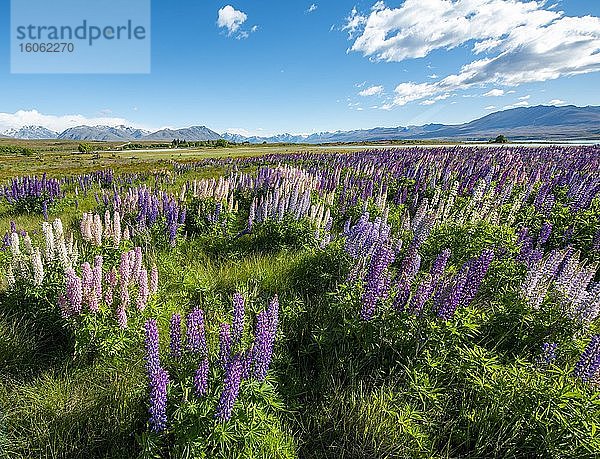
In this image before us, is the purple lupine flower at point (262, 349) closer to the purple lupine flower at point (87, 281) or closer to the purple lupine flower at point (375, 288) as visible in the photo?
the purple lupine flower at point (375, 288)

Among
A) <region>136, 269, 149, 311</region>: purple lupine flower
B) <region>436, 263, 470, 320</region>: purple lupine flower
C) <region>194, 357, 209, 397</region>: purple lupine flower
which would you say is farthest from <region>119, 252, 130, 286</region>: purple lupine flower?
<region>436, 263, 470, 320</region>: purple lupine flower

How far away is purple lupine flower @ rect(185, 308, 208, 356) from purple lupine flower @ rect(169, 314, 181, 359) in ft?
0.25

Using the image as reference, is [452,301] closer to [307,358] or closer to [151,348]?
[307,358]

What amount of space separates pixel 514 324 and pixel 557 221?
485 centimetres

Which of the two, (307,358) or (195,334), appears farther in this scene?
(307,358)

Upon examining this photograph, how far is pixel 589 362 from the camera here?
10.2ft

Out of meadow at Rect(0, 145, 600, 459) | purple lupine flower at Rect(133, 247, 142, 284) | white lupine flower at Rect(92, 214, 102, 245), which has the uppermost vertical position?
white lupine flower at Rect(92, 214, 102, 245)

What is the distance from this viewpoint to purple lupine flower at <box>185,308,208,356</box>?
2.82m

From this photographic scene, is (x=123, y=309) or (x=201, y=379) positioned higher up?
(x=123, y=309)

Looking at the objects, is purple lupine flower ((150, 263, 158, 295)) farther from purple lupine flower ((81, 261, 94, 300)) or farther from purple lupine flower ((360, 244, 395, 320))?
purple lupine flower ((360, 244, 395, 320))

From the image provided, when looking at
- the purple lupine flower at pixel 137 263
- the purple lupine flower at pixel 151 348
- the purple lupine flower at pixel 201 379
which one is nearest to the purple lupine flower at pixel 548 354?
the purple lupine flower at pixel 201 379

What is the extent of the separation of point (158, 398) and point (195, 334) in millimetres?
534

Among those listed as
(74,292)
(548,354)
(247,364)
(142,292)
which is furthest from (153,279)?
(548,354)

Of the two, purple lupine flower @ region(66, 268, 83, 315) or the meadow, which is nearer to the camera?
the meadow
